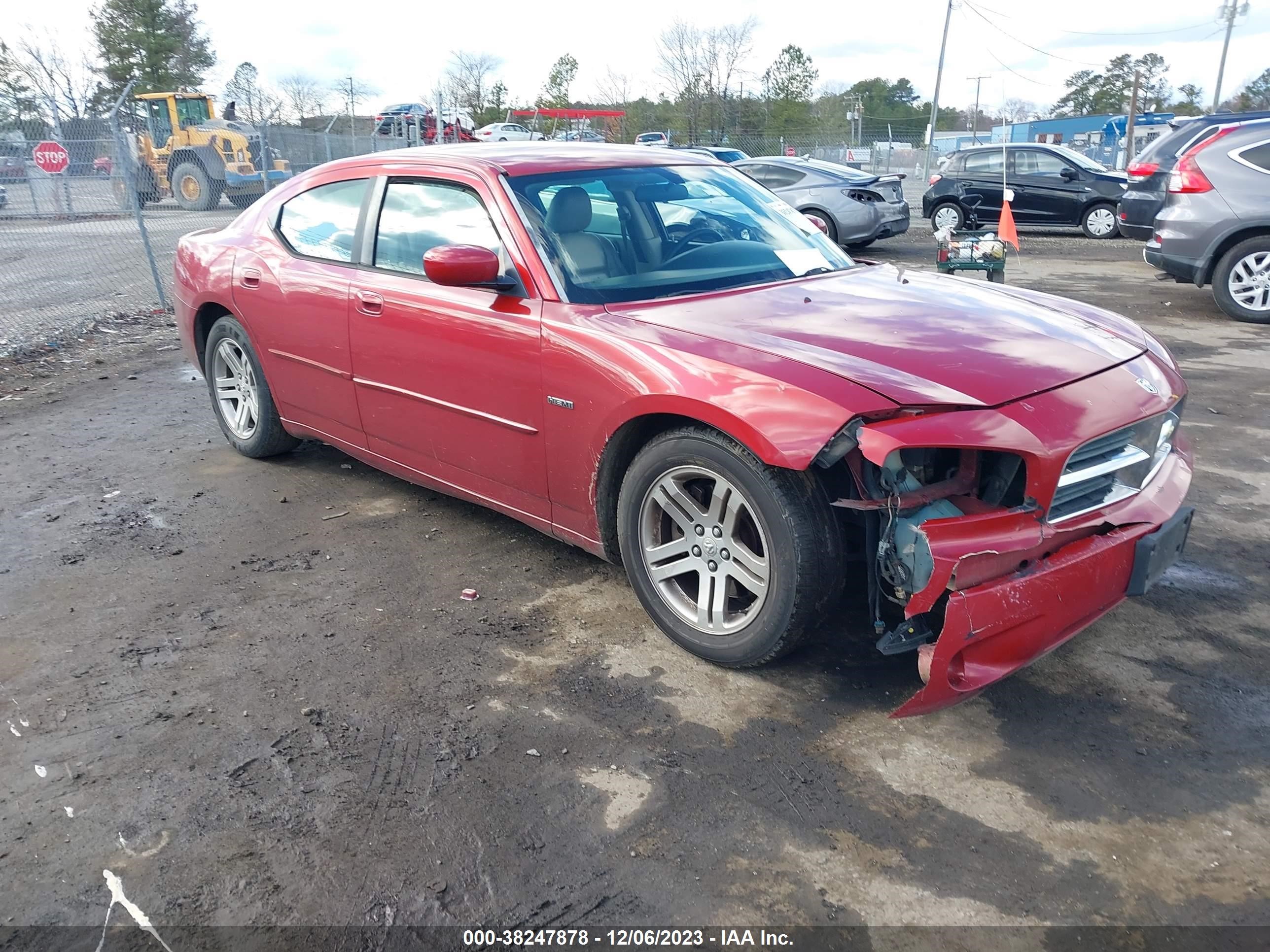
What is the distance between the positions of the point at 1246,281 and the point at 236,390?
28.0 ft

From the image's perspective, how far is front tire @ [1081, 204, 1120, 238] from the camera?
16.4 metres

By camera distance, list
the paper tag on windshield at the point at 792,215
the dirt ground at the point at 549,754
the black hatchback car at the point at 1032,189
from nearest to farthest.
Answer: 1. the dirt ground at the point at 549,754
2. the paper tag on windshield at the point at 792,215
3. the black hatchback car at the point at 1032,189

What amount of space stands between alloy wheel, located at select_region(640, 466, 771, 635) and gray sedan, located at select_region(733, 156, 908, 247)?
37.5 ft

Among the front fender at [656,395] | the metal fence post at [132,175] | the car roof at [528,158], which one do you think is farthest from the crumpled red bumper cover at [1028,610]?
the metal fence post at [132,175]

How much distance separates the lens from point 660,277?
3701 mm

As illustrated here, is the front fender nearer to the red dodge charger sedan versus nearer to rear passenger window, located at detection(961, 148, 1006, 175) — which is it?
the red dodge charger sedan

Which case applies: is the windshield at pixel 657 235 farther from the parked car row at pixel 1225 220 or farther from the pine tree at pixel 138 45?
the pine tree at pixel 138 45

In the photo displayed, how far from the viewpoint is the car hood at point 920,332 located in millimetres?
2811

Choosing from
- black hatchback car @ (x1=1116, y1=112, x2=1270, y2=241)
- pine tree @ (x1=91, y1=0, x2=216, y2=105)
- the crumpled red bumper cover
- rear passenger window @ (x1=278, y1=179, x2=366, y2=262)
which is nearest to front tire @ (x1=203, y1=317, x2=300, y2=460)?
rear passenger window @ (x1=278, y1=179, x2=366, y2=262)

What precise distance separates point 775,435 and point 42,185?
18032 mm

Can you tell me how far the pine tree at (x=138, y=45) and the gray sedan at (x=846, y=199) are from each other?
44.6m

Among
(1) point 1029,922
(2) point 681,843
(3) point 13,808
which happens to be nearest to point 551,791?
(2) point 681,843

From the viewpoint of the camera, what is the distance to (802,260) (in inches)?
161

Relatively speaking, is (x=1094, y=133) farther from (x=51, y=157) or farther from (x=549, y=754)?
(x=549, y=754)
